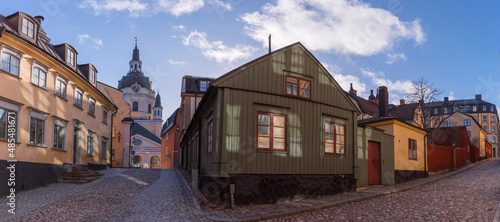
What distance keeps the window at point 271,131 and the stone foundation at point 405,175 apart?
9265 millimetres

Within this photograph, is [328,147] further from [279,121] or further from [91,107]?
[91,107]

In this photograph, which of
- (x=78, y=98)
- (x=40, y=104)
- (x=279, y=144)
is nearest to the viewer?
(x=279, y=144)

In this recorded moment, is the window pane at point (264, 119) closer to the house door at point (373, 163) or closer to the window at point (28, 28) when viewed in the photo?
the house door at point (373, 163)

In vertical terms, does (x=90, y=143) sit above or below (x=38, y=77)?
below

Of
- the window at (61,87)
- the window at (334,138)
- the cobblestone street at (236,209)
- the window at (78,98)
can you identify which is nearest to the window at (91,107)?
the window at (78,98)

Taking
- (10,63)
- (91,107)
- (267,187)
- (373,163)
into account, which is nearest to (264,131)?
(267,187)

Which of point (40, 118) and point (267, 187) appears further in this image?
point (40, 118)

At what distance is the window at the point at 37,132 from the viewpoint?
1763 centimetres

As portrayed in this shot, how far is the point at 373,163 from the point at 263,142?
765 cm

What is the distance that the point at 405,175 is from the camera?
70.3 ft

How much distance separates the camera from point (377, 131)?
18812mm

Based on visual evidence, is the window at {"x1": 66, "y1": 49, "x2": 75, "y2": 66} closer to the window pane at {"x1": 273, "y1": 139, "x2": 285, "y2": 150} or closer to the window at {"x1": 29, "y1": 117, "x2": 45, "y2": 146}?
the window at {"x1": 29, "y1": 117, "x2": 45, "y2": 146}

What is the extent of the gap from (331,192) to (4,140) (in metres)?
12.8

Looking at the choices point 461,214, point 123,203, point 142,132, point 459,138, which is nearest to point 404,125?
point 461,214
